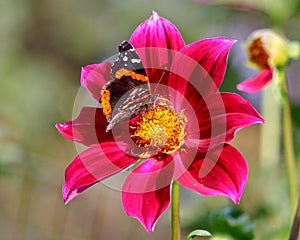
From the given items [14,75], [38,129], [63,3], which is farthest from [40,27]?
[38,129]

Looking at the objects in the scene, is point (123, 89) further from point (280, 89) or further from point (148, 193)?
point (280, 89)

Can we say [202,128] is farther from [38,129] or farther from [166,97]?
[38,129]

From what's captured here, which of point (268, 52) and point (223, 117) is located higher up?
point (268, 52)

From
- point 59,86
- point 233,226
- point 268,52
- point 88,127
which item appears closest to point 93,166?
point 88,127

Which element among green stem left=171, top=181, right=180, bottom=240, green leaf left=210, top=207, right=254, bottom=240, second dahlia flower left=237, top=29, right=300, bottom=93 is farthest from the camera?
second dahlia flower left=237, top=29, right=300, bottom=93

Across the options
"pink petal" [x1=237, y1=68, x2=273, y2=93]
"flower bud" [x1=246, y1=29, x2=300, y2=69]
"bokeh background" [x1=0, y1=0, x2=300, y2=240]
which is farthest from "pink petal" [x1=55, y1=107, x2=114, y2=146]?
"bokeh background" [x1=0, y1=0, x2=300, y2=240]

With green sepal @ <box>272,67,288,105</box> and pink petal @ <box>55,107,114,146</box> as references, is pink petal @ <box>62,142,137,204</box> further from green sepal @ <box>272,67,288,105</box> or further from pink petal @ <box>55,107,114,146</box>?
green sepal @ <box>272,67,288,105</box>

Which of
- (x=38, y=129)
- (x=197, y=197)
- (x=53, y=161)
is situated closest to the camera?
(x=197, y=197)
